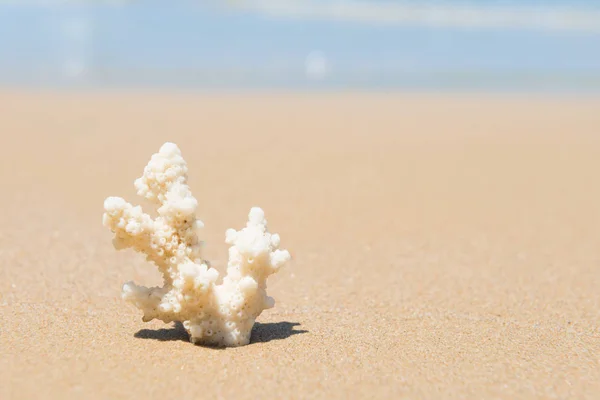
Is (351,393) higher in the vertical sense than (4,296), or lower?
lower

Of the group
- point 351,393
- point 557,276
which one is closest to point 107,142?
point 557,276

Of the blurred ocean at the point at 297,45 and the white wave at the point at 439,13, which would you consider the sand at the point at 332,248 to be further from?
the white wave at the point at 439,13

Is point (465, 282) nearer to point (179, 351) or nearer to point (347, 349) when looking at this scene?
point (347, 349)

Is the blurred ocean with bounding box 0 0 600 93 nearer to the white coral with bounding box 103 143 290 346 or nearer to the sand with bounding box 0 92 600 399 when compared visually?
the sand with bounding box 0 92 600 399

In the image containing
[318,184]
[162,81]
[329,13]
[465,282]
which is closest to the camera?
[465,282]

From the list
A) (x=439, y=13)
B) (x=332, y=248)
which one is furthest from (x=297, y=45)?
(x=332, y=248)

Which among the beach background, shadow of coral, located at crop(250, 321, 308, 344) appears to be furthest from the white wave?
shadow of coral, located at crop(250, 321, 308, 344)

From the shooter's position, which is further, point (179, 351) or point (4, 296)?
point (4, 296)
